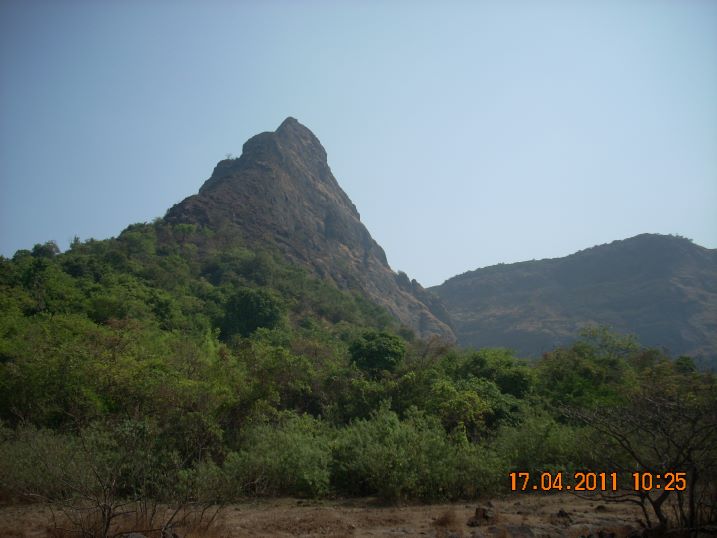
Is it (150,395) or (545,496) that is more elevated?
(150,395)

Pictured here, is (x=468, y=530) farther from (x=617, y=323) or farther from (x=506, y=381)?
(x=617, y=323)

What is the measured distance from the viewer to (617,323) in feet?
295

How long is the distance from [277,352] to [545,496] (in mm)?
9789

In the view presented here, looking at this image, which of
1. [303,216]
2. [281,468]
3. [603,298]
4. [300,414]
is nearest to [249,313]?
[300,414]

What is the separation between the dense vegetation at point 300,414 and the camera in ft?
27.0

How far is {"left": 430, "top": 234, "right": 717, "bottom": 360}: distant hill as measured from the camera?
8319 centimetres

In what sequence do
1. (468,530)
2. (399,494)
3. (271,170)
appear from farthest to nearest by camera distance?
(271,170), (399,494), (468,530)

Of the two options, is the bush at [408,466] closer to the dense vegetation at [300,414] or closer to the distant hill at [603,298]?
the dense vegetation at [300,414]

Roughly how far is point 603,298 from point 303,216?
6087 centimetres

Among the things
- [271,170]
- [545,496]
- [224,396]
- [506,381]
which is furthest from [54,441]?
[271,170]

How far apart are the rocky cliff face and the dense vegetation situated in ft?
120

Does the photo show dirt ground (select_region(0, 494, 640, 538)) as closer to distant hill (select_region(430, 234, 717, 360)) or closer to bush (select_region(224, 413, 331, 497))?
bush (select_region(224, 413, 331, 497))

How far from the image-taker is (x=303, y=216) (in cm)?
7838
